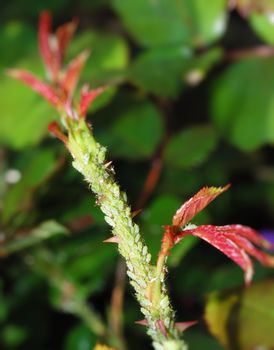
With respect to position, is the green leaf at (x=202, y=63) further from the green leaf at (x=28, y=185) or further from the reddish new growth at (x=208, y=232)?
the reddish new growth at (x=208, y=232)

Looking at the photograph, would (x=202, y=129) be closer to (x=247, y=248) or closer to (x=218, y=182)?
(x=218, y=182)

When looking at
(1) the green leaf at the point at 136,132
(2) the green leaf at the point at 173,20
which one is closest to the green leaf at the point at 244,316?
(1) the green leaf at the point at 136,132

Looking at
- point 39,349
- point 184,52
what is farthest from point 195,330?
point 184,52

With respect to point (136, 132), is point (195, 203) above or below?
below

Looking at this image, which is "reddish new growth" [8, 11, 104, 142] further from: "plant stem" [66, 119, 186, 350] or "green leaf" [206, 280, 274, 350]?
"green leaf" [206, 280, 274, 350]

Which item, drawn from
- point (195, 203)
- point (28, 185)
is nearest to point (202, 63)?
point (28, 185)

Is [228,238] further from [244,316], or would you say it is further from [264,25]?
[264,25]

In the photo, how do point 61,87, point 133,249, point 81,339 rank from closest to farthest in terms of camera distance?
1. point 133,249
2. point 61,87
3. point 81,339
